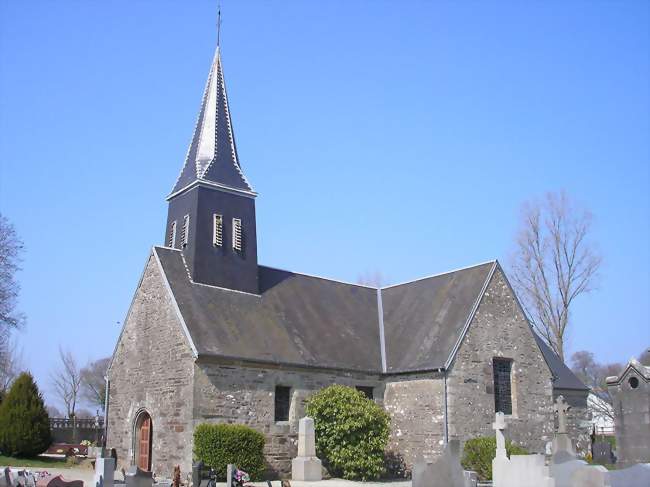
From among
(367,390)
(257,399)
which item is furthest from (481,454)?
(257,399)

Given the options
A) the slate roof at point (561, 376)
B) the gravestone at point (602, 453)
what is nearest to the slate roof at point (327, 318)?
the gravestone at point (602, 453)

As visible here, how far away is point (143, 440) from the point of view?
22.3 meters

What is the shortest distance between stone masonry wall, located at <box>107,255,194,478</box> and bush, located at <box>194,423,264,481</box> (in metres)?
0.58

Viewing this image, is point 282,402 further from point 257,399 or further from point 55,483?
point 55,483

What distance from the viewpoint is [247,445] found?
772 inches

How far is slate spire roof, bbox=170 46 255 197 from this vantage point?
24.9m

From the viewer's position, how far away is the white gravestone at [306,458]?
65.2 feet

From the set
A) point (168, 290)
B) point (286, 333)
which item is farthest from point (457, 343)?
point (168, 290)

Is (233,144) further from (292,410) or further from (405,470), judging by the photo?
Answer: (405,470)

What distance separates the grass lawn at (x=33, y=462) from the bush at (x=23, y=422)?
1.11ft

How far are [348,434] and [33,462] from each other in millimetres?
11427

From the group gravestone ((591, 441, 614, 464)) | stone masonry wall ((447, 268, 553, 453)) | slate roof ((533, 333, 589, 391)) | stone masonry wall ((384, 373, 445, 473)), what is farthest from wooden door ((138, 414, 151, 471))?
slate roof ((533, 333, 589, 391))

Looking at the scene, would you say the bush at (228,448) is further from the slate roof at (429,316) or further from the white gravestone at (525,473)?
the white gravestone at (525,473)

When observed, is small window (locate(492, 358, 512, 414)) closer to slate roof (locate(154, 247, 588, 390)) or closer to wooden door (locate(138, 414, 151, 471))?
slate roof (locate(154, 247, 588, 390))
